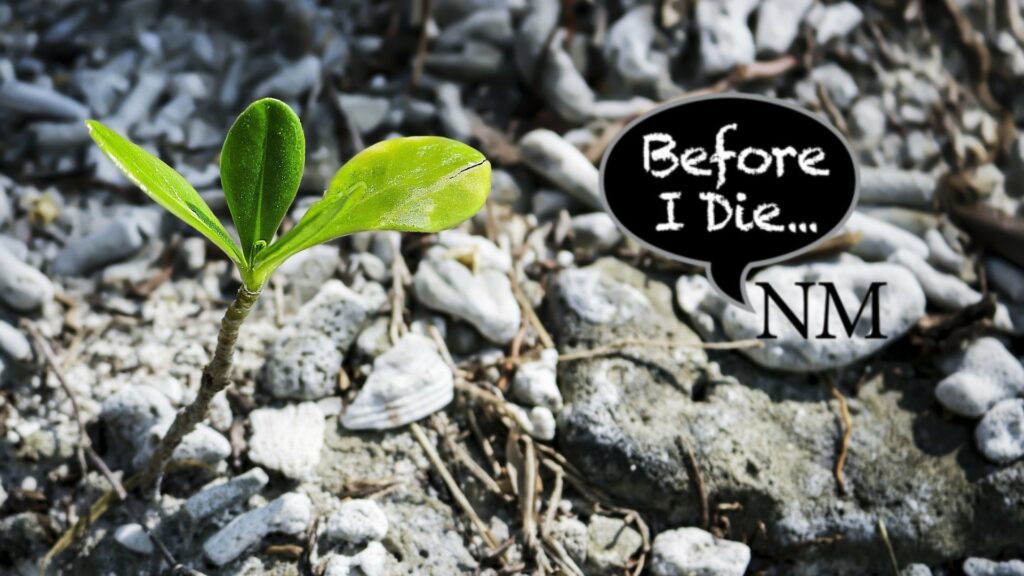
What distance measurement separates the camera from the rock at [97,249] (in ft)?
3.89

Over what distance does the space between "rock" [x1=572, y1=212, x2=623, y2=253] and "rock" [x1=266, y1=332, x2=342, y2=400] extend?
35 cm

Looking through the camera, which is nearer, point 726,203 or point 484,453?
point 484,453

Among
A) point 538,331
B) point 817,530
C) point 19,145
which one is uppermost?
point 19,145

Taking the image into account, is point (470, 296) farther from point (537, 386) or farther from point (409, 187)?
point (409, 187)

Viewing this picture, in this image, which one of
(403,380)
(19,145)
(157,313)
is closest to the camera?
(403,380)

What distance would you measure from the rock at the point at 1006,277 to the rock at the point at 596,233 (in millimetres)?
491

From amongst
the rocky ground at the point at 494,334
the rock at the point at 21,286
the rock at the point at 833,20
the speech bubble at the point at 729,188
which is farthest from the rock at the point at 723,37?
the rock at the point at 21,286

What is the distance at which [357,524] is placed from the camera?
962 mm

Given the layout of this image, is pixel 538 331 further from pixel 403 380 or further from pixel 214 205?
pixel 214 205

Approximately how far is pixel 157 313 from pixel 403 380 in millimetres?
324

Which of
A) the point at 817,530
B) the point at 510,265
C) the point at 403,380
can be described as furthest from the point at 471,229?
the point at 817,530

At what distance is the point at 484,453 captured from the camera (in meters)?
1.06

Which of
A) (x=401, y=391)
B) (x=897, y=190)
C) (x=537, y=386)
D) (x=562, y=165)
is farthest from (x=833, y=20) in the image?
(x=401, y=391)

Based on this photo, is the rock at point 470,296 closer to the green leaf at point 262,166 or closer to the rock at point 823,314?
the rock at point 823,314
